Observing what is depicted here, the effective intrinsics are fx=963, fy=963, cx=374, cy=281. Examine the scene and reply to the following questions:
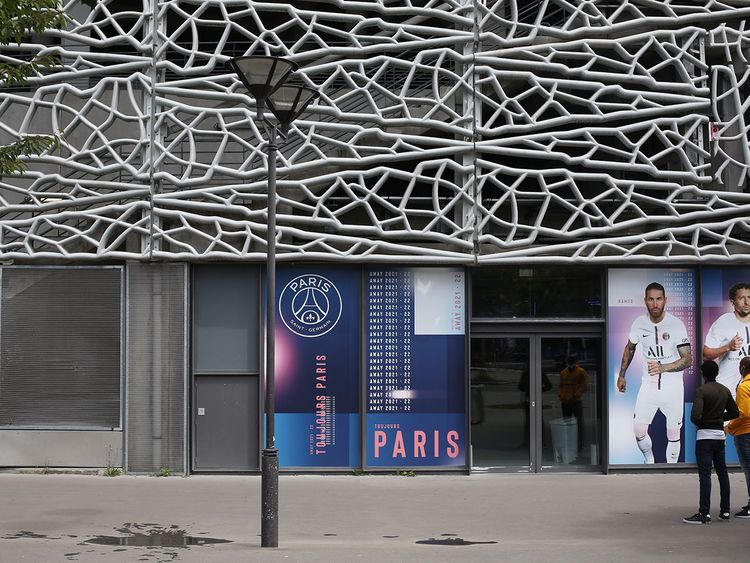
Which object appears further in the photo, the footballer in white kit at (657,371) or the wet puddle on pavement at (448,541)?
the footballer in white kit at (657,371)

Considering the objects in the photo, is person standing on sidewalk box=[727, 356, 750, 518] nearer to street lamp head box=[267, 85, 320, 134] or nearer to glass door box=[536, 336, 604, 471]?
glass door box=[536, 336, 604, 471]

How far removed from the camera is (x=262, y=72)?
10.0m

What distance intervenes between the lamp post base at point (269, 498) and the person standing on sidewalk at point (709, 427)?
16.8 ft

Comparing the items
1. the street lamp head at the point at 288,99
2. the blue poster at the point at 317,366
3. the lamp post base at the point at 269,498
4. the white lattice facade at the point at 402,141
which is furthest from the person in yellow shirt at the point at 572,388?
the street lamp head at the point at 288,99

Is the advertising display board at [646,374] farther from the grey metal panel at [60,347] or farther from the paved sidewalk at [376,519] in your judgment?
the grey metal panel at [60,347]

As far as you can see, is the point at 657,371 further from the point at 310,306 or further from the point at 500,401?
the point at 310,306

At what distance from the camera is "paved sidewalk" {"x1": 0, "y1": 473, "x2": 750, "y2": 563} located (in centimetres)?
1015

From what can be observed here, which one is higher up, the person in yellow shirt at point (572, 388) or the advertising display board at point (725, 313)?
the advertising display board at point (725, 313)

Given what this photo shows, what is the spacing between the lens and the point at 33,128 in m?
15.7

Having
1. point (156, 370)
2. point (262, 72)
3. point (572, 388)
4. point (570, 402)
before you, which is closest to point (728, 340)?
point (572, 388)

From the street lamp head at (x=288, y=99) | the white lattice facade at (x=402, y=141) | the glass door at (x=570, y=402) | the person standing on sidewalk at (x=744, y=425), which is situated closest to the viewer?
the street lamp head at (x=288, y=99)

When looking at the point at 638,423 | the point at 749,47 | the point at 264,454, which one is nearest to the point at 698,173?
the point at 749,47

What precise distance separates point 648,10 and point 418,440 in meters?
8.10

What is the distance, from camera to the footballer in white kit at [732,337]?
15.8 metres
